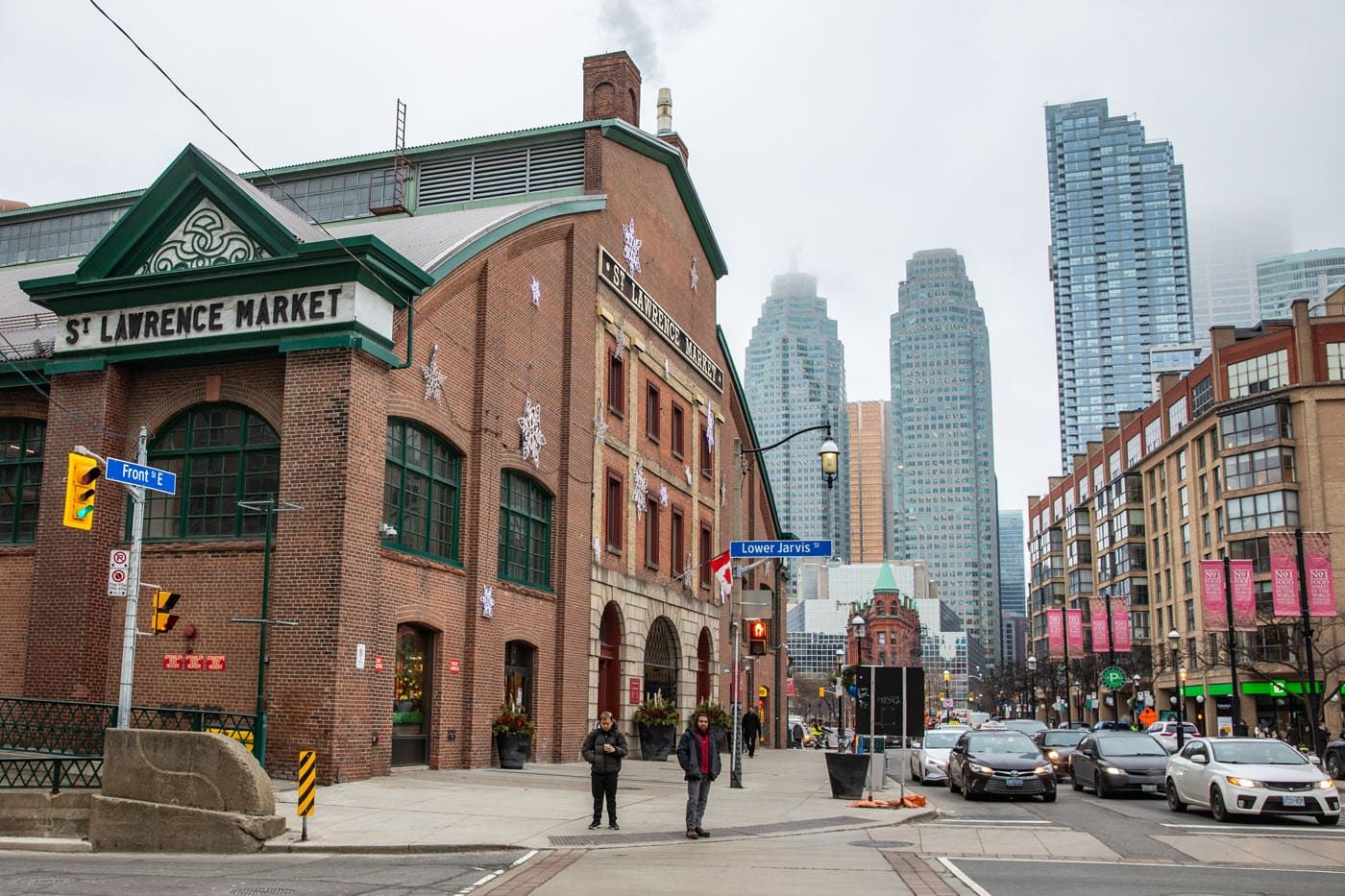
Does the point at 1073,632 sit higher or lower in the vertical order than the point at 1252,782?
higher

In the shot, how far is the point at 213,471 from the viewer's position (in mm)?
23625

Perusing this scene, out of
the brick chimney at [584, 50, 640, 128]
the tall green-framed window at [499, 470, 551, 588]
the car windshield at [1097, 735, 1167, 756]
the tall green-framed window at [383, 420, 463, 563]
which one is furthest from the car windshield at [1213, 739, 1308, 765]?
the brick chimney at [584, 50, 640, 128]

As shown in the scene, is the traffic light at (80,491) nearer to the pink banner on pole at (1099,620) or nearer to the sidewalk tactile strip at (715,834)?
the sidewalk tactile strip at (715,834)

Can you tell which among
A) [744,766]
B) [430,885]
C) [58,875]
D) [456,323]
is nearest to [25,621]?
[456,323]

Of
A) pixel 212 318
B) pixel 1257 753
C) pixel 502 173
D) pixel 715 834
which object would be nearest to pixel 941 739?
pixel 1257 753

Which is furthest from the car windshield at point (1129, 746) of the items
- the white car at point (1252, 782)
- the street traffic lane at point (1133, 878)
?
the street traffic lane at point (1133, 878)

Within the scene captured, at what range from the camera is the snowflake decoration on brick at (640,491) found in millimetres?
36844

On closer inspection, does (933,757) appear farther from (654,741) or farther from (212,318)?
(212,318)

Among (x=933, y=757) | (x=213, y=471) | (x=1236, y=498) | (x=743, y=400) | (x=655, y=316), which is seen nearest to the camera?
(x=213, y=471)

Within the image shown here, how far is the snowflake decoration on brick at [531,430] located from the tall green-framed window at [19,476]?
10122mm

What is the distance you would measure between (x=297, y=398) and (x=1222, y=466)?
72757mm

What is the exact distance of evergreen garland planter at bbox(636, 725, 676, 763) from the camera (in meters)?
35.7

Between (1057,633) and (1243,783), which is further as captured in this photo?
(1057,633)

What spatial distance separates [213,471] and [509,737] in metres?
8.42
